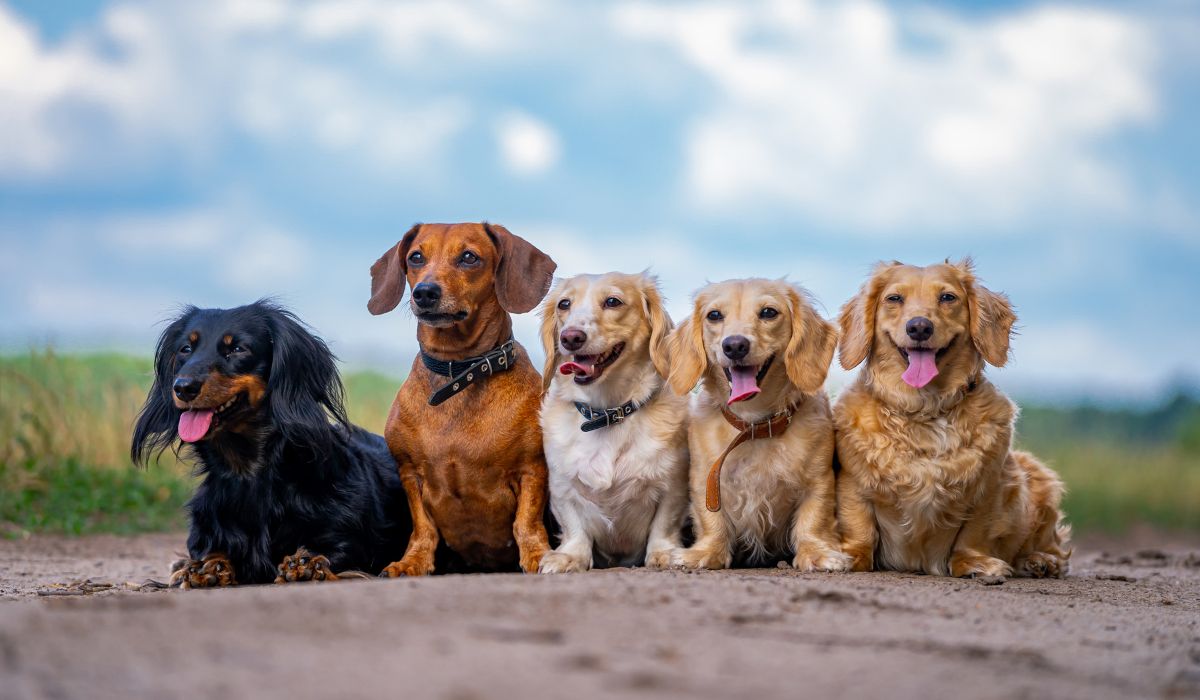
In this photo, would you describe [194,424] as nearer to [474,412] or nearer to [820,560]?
[474,412]

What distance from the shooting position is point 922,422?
17.6 feet

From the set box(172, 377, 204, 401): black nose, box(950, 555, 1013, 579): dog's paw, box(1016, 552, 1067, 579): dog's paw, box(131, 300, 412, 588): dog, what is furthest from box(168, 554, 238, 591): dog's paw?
box(1016, 552, 1067, 579): dog's paw

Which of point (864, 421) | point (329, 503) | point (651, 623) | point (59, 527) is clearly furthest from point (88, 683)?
point (59, 527)

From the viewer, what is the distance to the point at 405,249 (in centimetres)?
563

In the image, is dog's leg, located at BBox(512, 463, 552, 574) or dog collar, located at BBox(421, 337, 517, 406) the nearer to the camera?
dog's leg, located at BBox(512, 463, 552, 574)

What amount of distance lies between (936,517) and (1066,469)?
10.3 meters

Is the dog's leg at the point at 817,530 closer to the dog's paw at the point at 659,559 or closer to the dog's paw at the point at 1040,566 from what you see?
the dog's paw at the point at 659,559

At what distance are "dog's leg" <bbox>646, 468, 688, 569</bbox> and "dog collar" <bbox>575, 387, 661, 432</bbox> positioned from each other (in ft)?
1.18

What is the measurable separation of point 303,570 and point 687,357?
1921 mm

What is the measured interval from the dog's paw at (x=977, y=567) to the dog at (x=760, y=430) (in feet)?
2.30

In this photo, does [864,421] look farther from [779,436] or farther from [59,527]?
[59,527]

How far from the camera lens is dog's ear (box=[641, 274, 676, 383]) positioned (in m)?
5.22

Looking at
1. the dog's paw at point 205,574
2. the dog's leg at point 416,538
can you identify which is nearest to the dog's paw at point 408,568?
the dog's leg at point 416,538

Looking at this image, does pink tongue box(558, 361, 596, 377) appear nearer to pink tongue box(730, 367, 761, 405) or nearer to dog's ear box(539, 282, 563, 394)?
dog's ear box(539, 282, 563, 394)
